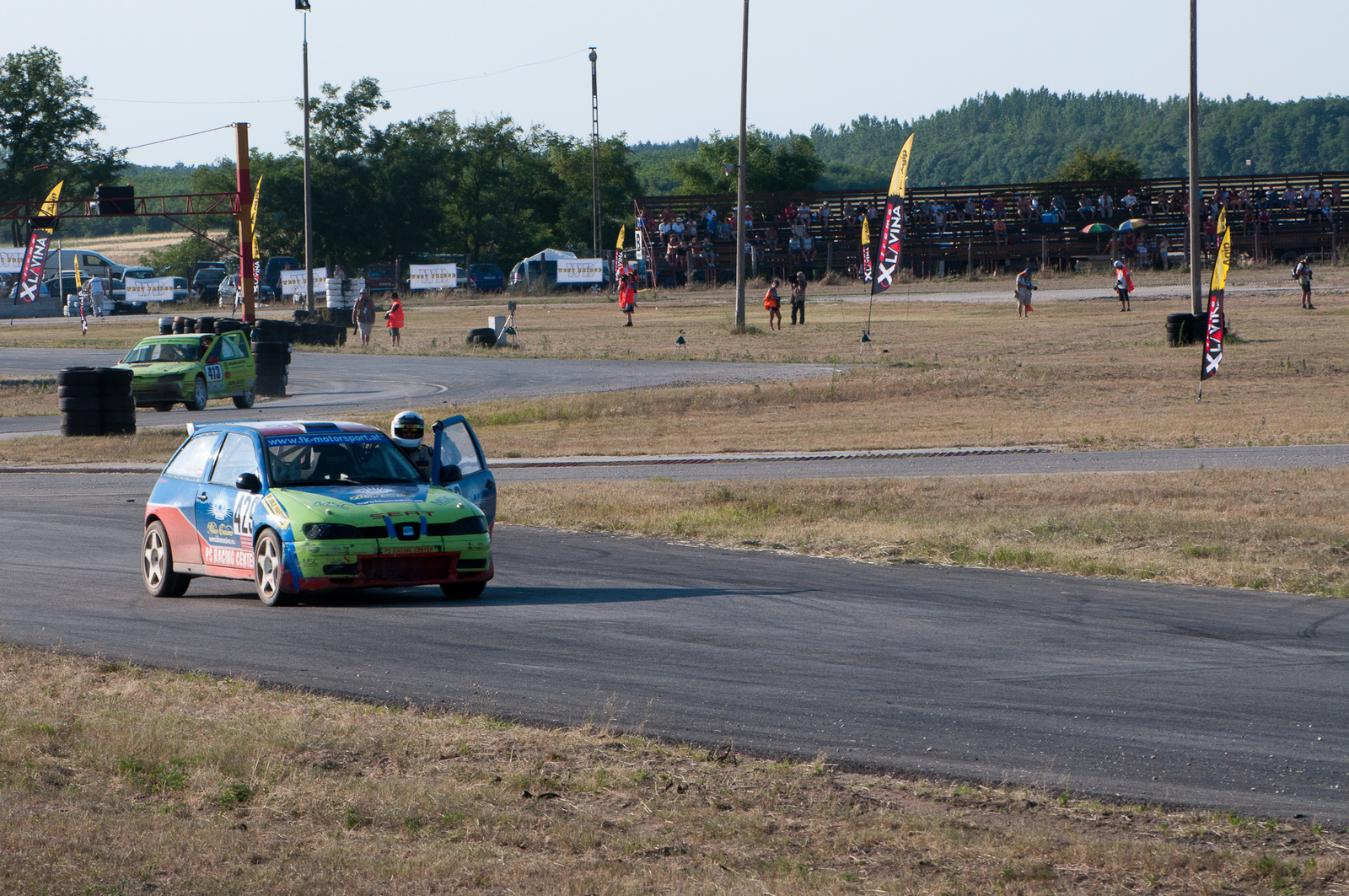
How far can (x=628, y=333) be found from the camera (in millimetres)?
47281

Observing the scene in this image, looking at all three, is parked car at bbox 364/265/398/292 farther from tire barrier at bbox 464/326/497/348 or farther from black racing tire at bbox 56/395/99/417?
black racing tire at bbox 56/395/99/417

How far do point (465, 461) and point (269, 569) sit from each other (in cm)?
213

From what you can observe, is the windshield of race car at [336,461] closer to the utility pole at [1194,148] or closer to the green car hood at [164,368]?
the green car hood at [164,368]

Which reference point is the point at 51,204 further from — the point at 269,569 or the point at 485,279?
the point at 269,569

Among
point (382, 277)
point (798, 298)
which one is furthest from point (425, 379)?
point (382, 277)

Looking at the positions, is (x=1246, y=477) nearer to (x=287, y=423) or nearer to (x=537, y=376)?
(x=287, y=423)

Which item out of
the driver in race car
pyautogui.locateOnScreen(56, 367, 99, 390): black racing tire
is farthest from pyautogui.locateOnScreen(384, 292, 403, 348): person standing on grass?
the driver in race car

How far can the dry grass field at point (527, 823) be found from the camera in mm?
5035

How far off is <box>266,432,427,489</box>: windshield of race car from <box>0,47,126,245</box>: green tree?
91.0 m

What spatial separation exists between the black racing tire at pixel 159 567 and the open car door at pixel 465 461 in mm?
2164

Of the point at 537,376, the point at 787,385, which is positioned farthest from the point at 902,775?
the point at 537,376

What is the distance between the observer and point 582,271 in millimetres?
75250

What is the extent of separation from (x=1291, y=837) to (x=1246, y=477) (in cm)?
1362

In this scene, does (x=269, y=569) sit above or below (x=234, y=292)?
below
